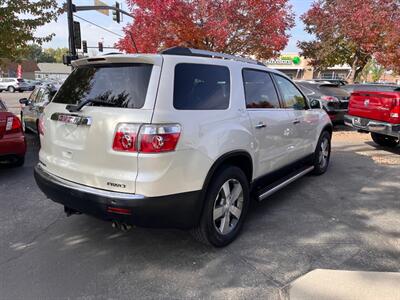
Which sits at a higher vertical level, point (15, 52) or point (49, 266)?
point (15, 52)

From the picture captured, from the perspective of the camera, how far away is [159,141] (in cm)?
279

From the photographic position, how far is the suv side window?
15.4 feet

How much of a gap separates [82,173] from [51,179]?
49 centimetres

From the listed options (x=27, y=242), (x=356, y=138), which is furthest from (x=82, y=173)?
(x=356, y=138)

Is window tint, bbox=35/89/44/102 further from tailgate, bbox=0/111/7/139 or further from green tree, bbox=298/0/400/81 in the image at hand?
green tree, bbox=298/0/400/81

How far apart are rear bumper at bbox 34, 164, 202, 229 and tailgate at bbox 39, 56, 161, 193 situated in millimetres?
74

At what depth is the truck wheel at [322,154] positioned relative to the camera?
586 centimetres

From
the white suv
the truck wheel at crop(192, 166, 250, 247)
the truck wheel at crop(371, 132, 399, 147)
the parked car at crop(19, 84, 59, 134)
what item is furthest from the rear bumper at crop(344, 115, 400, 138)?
the parked car at crop(19, 84, 59, 134)

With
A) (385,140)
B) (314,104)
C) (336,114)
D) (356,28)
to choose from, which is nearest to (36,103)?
(314,104)

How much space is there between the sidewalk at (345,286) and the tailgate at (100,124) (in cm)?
160

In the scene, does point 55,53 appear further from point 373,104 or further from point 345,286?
point 345,286

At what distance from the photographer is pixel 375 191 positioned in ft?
17.7

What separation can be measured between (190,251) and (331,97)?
8.62m

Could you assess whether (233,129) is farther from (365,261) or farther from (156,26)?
(156,26)
